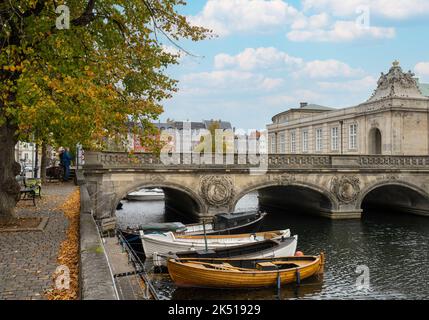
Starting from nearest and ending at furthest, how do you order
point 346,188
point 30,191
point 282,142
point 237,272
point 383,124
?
point 237,272
point 30,191
point 346,188
point 383,124
point 282,142

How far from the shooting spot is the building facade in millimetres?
33406

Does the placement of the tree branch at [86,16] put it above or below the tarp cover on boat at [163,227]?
above

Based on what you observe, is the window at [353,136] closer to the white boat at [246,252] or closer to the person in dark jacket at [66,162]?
the white boat at [246,252]

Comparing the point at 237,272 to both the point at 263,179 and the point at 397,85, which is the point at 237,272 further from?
the point at 397,85

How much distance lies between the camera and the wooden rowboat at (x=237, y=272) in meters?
13.3

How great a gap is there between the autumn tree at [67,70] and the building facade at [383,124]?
2446cm

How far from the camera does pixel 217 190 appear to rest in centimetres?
2559

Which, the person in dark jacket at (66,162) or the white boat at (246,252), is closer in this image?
the white boat at (246,252)

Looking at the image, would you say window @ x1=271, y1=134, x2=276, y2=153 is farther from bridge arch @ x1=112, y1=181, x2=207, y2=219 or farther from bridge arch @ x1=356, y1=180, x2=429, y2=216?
bridge arch @ x1=112, y1=181, x2=207, y2=219

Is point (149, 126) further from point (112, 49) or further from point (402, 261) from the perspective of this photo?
point (402, 261)

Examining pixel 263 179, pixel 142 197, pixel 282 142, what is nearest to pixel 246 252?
pixel 263 179

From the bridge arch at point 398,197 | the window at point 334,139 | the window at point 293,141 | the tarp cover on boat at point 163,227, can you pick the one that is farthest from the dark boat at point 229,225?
the window at point 293,141

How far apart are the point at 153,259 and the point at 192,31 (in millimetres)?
8969

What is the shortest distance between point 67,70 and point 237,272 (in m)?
8.11
